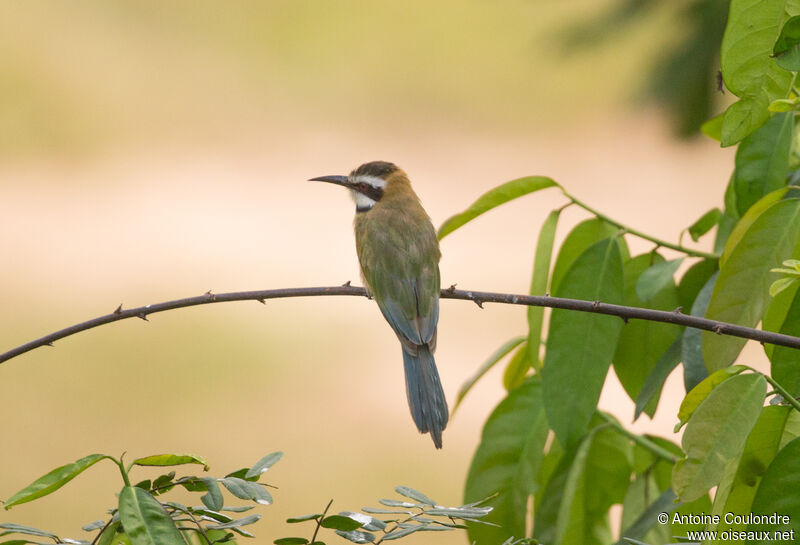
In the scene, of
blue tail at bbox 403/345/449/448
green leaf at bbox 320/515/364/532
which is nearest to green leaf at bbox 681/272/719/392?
blue tail at bbox 403/345/449/448

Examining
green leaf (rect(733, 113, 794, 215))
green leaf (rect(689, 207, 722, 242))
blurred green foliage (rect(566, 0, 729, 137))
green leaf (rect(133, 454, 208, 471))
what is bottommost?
green leaf (rect(133, 454, 208, 471))

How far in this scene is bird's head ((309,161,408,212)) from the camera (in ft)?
6.66

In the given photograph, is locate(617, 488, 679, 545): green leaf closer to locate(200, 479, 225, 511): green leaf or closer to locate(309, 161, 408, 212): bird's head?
locate(200, 479, 225, 511): green leaf

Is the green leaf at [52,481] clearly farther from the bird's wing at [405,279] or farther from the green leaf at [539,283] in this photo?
the bird's wing at [405,279]

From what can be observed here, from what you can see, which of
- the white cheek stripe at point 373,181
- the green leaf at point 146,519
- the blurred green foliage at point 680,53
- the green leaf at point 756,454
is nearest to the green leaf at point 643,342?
the green leaf at point 756,454

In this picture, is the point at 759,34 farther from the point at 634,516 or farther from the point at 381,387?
the point at 381,387

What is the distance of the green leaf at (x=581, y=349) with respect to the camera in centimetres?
116

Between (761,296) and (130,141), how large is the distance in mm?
7484

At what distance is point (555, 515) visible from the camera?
4.22 feet

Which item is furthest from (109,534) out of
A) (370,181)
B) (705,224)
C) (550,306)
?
(370,181)

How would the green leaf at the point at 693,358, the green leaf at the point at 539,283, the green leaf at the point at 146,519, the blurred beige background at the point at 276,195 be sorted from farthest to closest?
the blurred beige background at the point at 276,195 < the green leaf at the point at 539,283 < the green leaf at the point at 693,358 < the green leaf at the point at 146,519

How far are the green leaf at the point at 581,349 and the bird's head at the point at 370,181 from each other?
85cm

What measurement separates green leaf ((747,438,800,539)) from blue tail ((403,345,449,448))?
0.58 meters

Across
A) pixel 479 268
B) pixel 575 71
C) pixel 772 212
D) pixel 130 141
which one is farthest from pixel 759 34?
pixel 575 71
